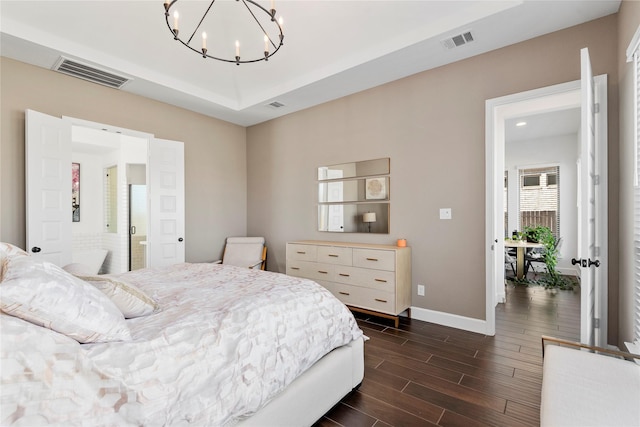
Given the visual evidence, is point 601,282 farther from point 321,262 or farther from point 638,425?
point 321,262

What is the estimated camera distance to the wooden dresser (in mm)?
3148

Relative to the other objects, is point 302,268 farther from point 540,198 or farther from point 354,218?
point 540,198

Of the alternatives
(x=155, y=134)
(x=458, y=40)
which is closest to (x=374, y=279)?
(x=458, y=40)

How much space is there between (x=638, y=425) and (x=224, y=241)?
4.78 metres

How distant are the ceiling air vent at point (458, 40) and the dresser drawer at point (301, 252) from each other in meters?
2.61

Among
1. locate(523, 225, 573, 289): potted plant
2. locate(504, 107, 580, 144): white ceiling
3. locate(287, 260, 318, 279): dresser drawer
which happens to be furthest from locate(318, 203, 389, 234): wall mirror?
locate(523, 225, 573, 289): potted plant

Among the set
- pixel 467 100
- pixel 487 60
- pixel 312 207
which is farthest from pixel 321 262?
pixel 487 60

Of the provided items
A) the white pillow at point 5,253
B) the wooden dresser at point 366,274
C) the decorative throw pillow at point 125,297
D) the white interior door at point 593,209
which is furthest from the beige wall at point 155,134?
the white interior door at point 593,209

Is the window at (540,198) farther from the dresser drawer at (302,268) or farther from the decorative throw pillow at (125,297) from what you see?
the decorative throw pillow at (125,297)

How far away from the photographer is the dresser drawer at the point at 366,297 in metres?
3.15

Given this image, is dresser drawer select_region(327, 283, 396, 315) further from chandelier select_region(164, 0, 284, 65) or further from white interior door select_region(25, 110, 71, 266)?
white interior door select_region(25, 110, 71, 266)

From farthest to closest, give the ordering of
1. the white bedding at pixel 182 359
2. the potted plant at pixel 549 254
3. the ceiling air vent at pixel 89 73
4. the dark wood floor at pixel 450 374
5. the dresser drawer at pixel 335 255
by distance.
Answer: the potted plant at pixel 549 254 → the dresser drawer at pixel 335 255 → the ceiling air vent at pixel 89 73 → the dark wood floor at pixel 450 374 → the white bedding at pixel 182 359

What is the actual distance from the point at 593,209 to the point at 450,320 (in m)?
1.65

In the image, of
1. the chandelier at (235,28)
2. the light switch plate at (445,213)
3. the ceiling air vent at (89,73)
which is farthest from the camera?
the light switch plate at (445,213)
